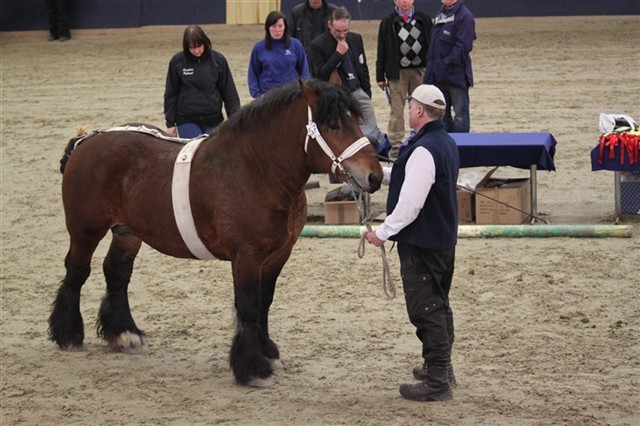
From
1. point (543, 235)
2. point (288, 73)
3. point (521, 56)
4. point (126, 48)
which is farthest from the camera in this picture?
point (126, 48)

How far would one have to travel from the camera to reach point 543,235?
10.3 metres

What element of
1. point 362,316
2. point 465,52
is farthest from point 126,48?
point 362,316

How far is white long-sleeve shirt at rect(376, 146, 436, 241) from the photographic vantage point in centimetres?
644

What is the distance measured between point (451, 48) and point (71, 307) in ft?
19.6

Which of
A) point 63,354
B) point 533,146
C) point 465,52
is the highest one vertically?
point 465,52

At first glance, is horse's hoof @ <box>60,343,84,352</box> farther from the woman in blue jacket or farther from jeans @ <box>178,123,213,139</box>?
the woman in blue jacket

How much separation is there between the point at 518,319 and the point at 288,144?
2.38m

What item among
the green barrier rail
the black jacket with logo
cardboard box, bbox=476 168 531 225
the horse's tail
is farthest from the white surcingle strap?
cardboard box, bbox=476 168 531 225

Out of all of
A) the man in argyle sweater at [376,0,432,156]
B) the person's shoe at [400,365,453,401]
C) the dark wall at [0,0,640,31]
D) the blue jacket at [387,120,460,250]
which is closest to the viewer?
the blue jacket at [387,120,460,250]

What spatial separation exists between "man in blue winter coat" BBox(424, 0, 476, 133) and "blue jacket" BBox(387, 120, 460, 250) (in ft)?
19.4

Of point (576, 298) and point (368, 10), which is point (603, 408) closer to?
point (576, 298)

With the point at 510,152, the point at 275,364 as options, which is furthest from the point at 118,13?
the point at 275,364

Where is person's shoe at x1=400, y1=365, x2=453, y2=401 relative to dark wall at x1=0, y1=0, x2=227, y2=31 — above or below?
below

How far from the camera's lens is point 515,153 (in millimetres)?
10609
